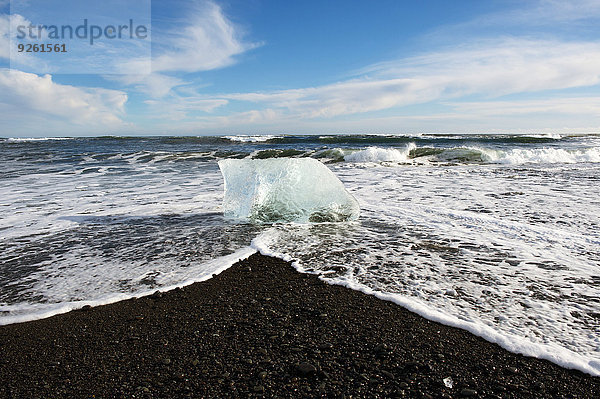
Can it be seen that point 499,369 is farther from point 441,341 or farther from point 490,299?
point 490,299

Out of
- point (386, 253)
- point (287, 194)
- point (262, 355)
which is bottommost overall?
point (262, 355)

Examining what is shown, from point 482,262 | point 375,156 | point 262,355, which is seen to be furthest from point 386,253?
point 375,156

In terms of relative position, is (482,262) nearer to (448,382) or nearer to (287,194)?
(448,382)

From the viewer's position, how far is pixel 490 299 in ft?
9.02

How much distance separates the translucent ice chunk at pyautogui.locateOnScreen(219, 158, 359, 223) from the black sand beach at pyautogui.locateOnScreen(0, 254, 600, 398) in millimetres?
2423

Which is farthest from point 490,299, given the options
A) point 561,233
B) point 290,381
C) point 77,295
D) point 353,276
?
point 77,295

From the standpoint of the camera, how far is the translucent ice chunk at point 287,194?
5230 mm

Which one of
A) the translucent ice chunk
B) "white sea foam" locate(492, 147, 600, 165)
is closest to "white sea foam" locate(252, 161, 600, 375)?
the translucent ice chunk

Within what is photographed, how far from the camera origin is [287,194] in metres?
5.34

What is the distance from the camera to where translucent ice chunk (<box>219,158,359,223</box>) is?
5.23 metres

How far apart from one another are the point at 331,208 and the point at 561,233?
2.79m

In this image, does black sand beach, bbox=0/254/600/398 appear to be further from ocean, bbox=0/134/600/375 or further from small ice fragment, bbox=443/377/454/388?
ocean, bbox=0/134/600/375

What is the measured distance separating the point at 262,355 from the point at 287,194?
3.38 m

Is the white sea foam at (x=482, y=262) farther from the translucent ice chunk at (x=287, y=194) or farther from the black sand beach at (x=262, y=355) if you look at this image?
the translucent ice chunk at (x=287, y=194)
